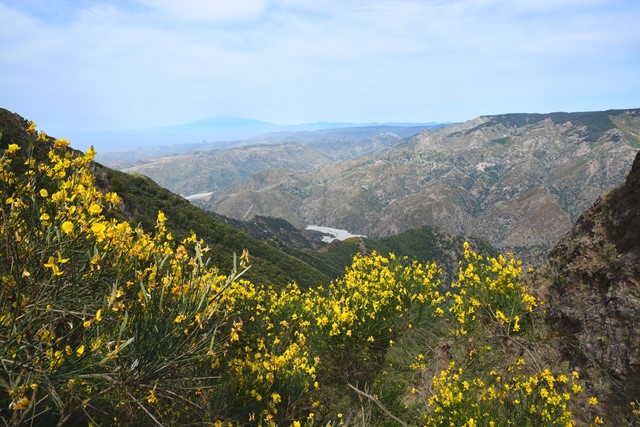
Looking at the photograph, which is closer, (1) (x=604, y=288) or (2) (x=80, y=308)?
(2) (x=80, y=308)

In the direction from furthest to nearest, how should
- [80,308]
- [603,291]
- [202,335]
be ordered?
[603,291], [202,335], [80,308]

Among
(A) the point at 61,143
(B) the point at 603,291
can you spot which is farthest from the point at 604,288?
(A) the point at 61,143

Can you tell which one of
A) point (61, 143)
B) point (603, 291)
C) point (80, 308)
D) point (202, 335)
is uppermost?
point (61, 143)

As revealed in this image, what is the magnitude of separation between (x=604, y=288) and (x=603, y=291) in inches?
5.1

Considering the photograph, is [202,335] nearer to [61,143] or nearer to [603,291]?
[61,143]

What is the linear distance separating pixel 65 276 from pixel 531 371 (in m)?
11.2

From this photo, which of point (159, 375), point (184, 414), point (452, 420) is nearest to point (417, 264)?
point (452, 420)

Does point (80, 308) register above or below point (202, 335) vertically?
above

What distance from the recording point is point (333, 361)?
32.5 feet

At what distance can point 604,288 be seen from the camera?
37.1 ft

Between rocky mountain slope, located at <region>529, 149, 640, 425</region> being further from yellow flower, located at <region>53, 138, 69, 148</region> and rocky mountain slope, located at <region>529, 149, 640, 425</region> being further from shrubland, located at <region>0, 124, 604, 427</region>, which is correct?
yellow flower, located at <region>53, 138, 69, 148</region>

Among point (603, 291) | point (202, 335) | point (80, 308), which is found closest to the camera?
point (80, 308)

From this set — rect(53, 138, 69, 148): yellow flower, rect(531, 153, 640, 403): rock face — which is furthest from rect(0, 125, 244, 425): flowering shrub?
rect(531, 153, 640, 403): rock face

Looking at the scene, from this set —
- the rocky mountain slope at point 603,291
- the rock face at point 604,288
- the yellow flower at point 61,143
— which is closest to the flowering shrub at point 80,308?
the yellow flower at point 61,143
